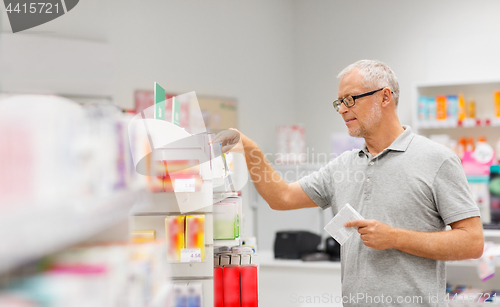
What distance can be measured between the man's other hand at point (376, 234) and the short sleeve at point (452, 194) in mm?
247

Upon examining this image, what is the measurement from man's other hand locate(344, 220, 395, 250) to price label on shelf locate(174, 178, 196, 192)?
98cm

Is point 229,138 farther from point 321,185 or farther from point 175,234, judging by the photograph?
point 175,234

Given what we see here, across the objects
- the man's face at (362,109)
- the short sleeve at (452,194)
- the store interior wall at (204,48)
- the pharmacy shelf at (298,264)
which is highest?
the store interior wall at (204,48)

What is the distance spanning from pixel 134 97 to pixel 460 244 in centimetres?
291

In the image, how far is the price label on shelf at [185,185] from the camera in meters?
2.37

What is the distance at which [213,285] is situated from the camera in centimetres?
250

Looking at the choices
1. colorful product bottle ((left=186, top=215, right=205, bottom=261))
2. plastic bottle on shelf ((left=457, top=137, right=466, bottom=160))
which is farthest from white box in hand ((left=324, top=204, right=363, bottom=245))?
plastic bottle on shelf ((left=457, top=137, right=466, bottom=160))

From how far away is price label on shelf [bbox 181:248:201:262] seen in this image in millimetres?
2383

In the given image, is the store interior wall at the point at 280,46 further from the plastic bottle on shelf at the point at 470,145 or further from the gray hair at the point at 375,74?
the gray hair at the point at 375,74

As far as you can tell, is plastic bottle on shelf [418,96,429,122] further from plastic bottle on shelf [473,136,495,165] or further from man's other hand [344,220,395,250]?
man's other hand [344,220,395,250]

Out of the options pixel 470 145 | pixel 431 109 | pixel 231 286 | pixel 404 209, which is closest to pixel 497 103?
pixel 470 145

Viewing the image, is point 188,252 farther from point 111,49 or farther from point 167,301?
point 111,49

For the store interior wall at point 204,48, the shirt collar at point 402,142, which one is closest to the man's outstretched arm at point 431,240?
the shirt collar at point 402,142

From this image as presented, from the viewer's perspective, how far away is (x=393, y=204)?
6.07ft
